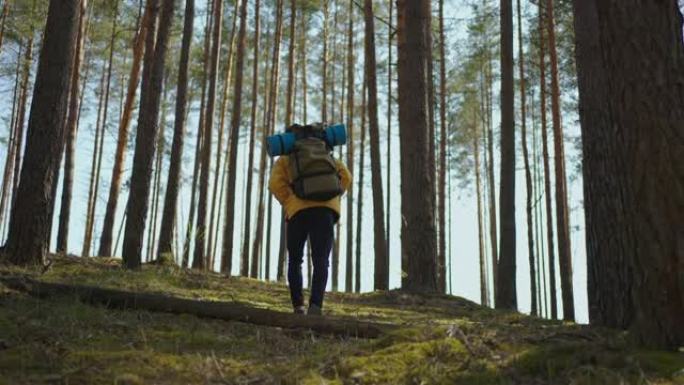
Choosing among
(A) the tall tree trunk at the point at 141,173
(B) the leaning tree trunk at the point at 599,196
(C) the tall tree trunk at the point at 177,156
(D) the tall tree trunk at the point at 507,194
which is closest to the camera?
(B) the leaning tree trunk at the point at 599,196

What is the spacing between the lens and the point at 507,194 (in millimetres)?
10430

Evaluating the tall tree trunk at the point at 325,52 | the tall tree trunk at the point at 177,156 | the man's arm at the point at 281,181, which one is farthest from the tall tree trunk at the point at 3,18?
the man's arm at the point at 281,181

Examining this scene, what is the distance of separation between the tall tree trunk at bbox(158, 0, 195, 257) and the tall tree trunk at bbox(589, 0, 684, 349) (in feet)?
26.7

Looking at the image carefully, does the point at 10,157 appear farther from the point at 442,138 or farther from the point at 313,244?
the point at 313,244

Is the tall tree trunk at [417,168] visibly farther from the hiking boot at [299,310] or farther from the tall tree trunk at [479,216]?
the tall tree trunk at [479,216]

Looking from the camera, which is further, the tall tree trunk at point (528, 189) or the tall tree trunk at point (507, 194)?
the tall tree trunk at point (528, 189)

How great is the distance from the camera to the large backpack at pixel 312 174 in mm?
4898

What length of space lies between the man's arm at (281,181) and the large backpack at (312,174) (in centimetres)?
10

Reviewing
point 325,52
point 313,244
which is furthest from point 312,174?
point 325,52

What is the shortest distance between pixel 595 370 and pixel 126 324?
275 cm

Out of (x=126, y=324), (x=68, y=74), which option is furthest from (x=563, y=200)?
(x=126, y=324)

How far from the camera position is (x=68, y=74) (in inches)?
269

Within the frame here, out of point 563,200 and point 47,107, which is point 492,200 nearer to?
point 563,200

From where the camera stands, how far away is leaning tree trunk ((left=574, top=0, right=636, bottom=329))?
12.4 ft
